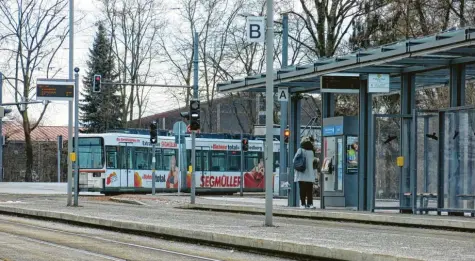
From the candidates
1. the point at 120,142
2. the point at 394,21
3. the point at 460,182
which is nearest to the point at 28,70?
the point at 120,142

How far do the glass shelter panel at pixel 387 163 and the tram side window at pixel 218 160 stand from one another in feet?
82.1

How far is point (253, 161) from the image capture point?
177 feet

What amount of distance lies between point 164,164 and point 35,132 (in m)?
71.6

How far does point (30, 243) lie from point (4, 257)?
303cm

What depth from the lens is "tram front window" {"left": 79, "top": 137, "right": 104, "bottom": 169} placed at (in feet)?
156

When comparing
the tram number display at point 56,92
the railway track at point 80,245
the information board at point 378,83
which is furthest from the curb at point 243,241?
the information board at point 378,83

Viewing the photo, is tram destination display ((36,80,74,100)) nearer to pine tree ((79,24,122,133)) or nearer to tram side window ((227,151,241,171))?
tram side window ((227,151,241,171))

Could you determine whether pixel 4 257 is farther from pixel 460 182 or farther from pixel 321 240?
pixel 460 182

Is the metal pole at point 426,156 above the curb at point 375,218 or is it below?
above

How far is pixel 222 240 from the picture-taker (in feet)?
57.8

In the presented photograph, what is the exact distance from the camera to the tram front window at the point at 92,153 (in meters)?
47.7

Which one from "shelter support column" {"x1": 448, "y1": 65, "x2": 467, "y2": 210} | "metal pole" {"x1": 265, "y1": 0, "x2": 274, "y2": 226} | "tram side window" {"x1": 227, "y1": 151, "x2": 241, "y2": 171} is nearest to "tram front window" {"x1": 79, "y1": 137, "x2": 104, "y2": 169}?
"tram side window" {"x1": 227, "y1": 151, "x2": 241, "y2": 171}

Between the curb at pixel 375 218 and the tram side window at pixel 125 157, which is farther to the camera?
the tram side window at pixel 125 157

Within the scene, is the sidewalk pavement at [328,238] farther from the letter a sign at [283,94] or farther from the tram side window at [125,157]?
the tram side window at [125,157]
